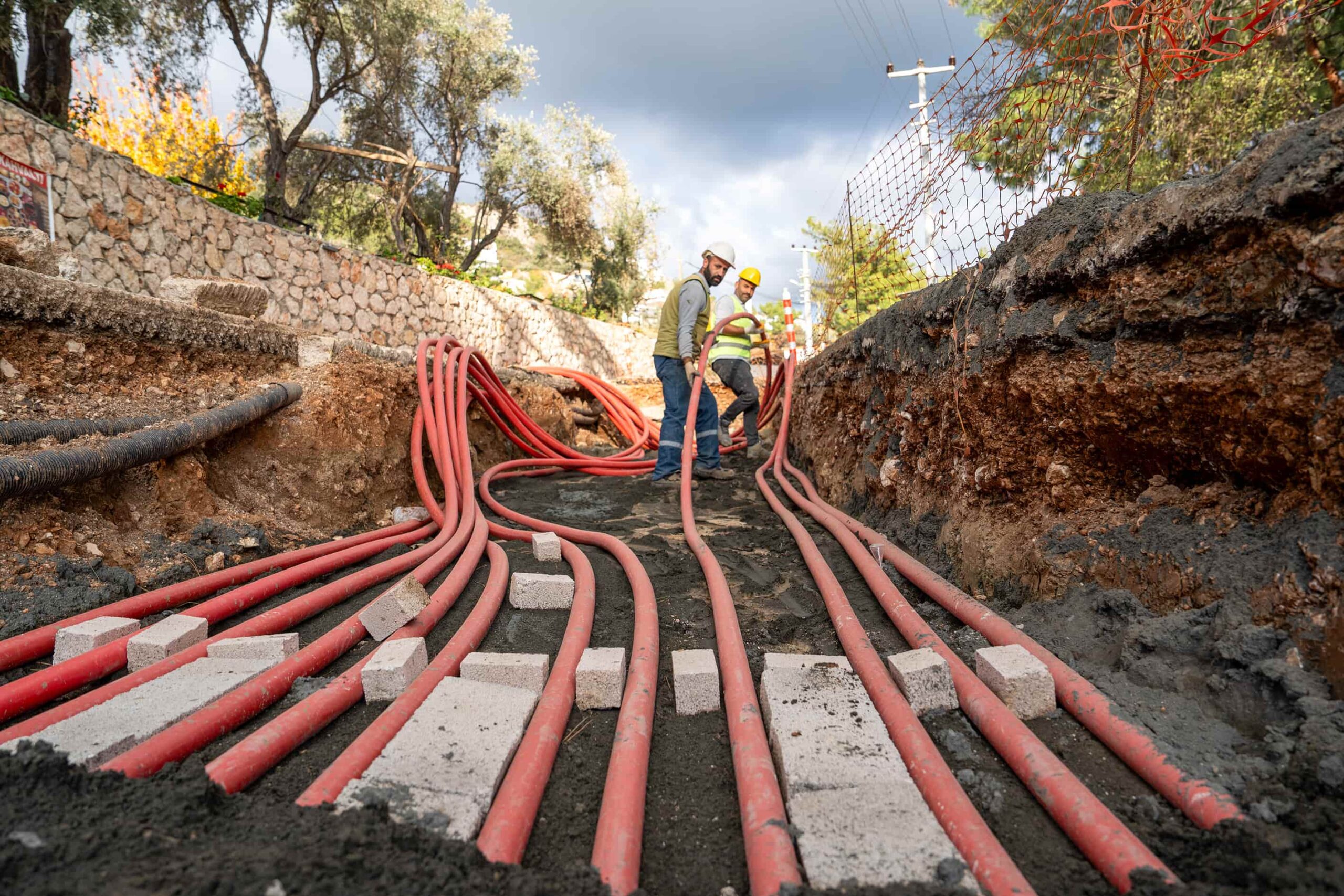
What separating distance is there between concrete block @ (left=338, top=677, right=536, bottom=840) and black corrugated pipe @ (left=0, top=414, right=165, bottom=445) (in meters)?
1.98

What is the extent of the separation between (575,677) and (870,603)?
116cm

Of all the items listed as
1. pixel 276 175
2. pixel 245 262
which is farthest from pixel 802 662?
pixel 276 175

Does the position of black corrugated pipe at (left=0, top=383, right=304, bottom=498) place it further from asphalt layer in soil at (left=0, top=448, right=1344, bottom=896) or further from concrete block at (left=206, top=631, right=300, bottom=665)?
concrete block at (left=206, top=631, right=300, bottom=665)

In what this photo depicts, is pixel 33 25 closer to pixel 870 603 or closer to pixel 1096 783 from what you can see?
pixel 870 603

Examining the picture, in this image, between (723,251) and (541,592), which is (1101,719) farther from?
(723,251)

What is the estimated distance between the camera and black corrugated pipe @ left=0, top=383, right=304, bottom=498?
2184 mm

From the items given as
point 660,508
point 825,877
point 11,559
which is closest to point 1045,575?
point 825,877

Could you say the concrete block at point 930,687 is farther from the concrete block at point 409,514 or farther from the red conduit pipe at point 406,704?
the concrete block at point 409,514

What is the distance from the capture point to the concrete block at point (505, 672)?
5.87ft

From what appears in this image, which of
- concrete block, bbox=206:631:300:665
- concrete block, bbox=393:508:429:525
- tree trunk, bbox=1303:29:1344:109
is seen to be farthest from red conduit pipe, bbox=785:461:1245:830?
tree trunk, bbox=1303:29:1344:109

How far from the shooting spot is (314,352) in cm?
416

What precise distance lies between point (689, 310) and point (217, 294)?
120 inches

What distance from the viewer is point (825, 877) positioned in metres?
1.12

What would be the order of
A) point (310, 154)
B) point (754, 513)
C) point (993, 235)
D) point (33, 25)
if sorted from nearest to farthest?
point (993, 235)
point (754, 513)
point (33, 25)
point (310, 154)
